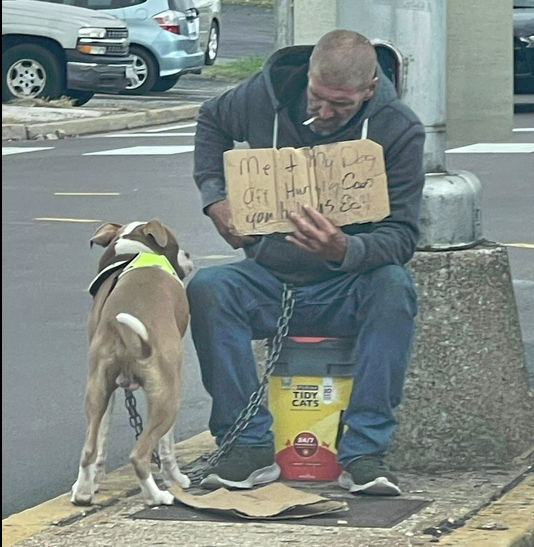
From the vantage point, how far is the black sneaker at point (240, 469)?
15.8ft

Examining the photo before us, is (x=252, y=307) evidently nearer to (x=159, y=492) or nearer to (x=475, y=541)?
(x=159, y=492)

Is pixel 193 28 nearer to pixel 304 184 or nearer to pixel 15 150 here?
pixel 15 150

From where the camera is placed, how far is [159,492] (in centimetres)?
461

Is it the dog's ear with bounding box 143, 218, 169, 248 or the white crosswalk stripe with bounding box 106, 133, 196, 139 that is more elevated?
the white crosswalk stripe with bounding box 106, 133, 196, 139

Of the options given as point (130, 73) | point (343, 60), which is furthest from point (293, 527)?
point (130, 73)

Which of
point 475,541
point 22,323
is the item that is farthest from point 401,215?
point 22,323

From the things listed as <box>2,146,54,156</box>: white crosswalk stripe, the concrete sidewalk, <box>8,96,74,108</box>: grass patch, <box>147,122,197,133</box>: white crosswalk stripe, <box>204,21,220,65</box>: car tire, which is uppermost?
<box>204,21,220,65</box>: car tire

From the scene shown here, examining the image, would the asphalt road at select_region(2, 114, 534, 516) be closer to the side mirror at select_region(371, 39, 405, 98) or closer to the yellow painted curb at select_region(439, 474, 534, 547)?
the yellow painted curb at select_region(439, 474, 534, 547)

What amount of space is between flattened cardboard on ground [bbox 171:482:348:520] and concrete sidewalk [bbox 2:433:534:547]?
0.05 meters

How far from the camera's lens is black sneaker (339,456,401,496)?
4691 millimetres

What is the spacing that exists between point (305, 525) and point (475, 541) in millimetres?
481

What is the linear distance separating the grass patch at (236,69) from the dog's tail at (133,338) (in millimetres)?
20798

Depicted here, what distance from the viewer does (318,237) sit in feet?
15.2

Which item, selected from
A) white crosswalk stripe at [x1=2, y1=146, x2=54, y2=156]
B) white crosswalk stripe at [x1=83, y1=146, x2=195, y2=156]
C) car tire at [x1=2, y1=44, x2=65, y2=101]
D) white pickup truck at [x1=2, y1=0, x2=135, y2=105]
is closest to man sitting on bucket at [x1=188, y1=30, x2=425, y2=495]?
white crosswalk stripe at [x1=83, y1=146, x2=195, y2=156]
